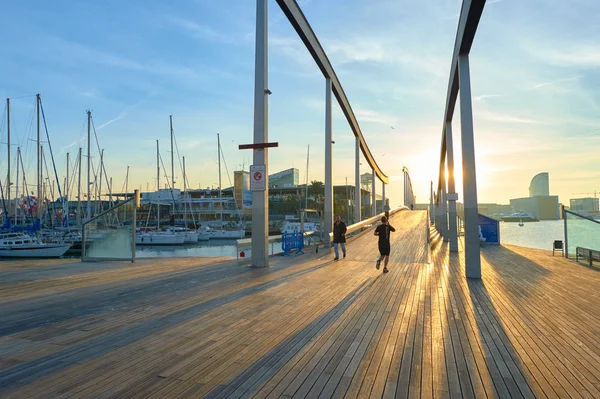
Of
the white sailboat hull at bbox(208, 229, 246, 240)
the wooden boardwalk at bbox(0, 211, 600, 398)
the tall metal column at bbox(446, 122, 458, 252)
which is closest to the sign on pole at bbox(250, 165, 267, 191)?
the wooden boardwalk at bbox(0, 211, 600, 398)

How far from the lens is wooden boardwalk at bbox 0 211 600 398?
3.12 meters

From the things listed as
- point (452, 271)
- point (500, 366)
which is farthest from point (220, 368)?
point (452, 271)

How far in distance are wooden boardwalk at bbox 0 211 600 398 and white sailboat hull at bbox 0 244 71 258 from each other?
22.5 meters

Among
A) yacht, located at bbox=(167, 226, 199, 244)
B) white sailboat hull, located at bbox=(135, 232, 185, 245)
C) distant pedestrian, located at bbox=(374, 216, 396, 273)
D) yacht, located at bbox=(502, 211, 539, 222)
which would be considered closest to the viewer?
distant pedestrian, located at bbox=(374, 216, 396, 273)

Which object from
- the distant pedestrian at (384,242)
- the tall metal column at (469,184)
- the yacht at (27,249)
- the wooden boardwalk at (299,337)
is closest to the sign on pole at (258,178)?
the wooden boardwalk at (299,337)

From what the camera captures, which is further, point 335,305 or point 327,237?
point 327,237

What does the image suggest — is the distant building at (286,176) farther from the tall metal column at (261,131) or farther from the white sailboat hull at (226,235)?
the tall metal column at (261,131)

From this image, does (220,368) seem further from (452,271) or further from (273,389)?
(452,271)

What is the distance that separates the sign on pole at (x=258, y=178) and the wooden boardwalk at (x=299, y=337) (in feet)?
9.98

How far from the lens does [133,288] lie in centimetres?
757

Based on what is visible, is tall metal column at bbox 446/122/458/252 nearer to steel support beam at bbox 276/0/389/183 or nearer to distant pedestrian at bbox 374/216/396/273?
distant pedestrian at bbox 374/216/396/273

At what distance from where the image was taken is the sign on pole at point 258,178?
10695 millimetres

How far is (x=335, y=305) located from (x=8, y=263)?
12334 mm

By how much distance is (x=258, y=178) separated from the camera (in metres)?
10.7
